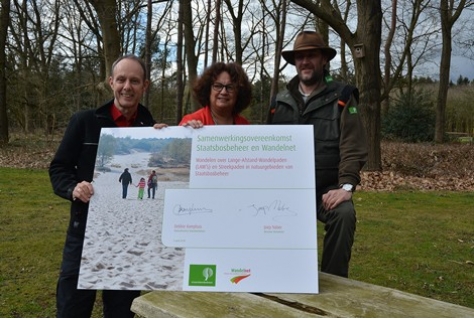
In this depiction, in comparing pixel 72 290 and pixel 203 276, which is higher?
pixel 203 276

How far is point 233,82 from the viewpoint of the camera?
306cm

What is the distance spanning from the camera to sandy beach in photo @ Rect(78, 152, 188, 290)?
2.24 meters

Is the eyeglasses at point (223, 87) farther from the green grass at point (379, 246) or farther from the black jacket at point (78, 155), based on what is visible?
the green grass at point (379, 246)

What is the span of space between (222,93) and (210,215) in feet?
3.35

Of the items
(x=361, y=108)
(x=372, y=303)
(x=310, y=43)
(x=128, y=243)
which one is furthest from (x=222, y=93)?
(x=361, y=108)

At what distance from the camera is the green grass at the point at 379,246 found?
4.48 metres

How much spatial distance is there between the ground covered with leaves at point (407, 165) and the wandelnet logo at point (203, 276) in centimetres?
848

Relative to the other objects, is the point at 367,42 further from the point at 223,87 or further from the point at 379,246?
the point at 223,87

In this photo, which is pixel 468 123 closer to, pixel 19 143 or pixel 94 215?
pixel 19 143

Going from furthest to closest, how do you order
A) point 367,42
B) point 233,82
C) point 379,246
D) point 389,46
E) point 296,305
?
point 389,46 → point 367,42 → point 379,246 → point 233,82 → point 296,305

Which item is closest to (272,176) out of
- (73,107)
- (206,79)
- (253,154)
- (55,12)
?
(253,154)
